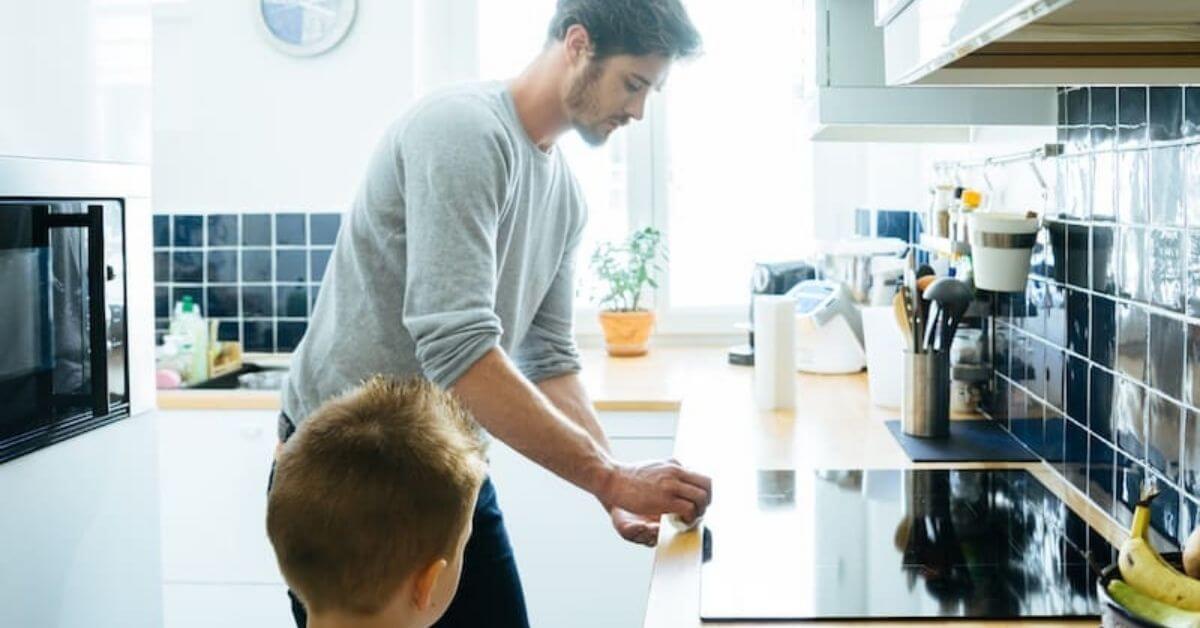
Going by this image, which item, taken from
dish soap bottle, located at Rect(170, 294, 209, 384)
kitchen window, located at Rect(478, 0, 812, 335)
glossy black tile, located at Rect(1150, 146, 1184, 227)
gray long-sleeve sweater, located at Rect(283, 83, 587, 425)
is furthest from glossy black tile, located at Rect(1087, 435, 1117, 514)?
dish soap bottle, located at Rect(170, 294, 209, 384)

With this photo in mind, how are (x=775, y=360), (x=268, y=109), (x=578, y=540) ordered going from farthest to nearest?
(x=268, y=109), (x=578, y=540), (x=775, y=360)

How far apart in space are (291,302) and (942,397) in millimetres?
1949

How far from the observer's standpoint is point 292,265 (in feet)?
11.7

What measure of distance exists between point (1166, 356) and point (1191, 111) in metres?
0.29

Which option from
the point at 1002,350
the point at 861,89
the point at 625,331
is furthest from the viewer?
the point at 625,331

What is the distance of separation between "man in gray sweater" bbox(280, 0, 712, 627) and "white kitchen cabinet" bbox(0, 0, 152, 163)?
1.16 feet

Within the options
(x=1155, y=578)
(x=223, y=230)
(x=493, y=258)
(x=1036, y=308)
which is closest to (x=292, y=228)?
(x=223, y=230)

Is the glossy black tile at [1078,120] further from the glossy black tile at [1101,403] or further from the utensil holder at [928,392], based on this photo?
the utensil holder at [928,392]

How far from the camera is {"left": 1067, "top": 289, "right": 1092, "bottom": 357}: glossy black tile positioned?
1.84 metres

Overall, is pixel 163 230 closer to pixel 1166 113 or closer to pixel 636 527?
pixel 636 527

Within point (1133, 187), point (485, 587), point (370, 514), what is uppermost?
point (1133, 187)

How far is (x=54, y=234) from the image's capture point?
1.76 meters

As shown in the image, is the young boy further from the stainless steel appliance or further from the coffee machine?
the coffee machine

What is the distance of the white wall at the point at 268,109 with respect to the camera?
10.5 feet
